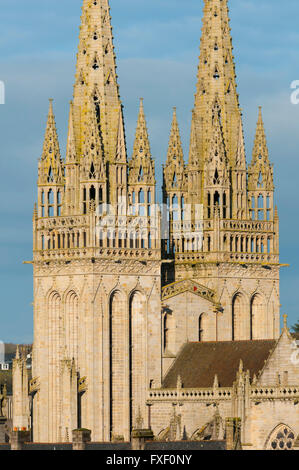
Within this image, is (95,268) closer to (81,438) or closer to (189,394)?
(189,394)

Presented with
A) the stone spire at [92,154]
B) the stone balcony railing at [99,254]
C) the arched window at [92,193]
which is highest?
the stone spire at [92,154]

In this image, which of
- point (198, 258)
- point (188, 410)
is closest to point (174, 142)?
point (198, 258)

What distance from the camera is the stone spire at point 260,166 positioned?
644 ft

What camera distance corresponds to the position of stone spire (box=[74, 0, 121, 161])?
620ft

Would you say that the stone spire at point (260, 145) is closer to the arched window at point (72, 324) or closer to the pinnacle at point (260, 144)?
the pinnacle at point (260, 144)

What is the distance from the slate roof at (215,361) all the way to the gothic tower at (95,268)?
5.67ft

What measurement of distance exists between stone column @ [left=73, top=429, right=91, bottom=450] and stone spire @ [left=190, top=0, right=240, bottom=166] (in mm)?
28997

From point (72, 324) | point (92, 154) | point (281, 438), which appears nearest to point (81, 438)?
point (281, 438)

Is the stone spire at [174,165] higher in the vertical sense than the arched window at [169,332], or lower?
higher

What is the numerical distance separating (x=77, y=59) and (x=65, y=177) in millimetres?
7783

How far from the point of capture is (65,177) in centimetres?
18950

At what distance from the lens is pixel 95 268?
186 metres

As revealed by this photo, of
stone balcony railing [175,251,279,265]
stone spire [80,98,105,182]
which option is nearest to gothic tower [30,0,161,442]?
stone spire [80,98,105,182]

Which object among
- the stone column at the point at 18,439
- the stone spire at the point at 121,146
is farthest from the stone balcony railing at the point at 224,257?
the stone column at the point at 18,439
